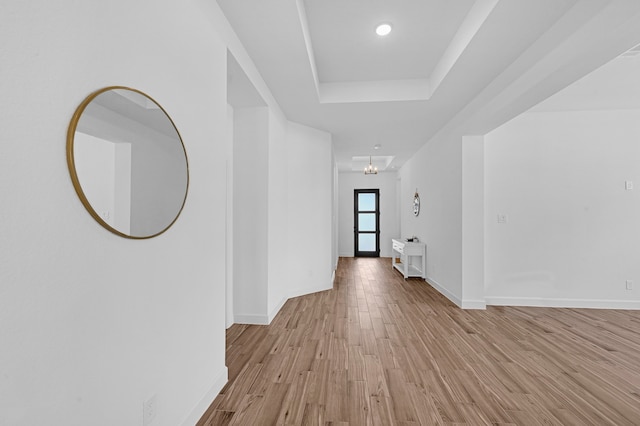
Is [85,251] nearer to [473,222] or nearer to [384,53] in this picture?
[384,53]

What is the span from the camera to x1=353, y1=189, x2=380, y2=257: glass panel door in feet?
29.4

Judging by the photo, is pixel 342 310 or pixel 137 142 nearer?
pixel 137 142

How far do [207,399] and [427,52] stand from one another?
3.54 m

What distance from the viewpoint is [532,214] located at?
402 cm

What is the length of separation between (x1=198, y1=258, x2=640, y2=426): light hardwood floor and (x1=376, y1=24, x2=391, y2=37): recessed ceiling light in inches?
113

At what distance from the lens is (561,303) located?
398 cm

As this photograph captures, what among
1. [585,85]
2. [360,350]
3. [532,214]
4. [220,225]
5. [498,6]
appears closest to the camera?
[498,6]

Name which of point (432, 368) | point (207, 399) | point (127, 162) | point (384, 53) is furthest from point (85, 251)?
point (384, 53)

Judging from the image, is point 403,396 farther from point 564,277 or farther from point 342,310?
point 564,277

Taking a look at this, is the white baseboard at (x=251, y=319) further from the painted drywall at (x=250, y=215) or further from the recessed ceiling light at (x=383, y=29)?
the recessed ceiling light at (x=383, y=29)

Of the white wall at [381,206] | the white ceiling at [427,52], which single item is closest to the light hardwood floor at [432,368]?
the white ceiling at [427,52]

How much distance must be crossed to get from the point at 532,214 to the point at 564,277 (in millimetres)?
959

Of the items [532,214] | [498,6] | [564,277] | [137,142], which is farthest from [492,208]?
[137,142]

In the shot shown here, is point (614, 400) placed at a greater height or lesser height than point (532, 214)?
lesser
